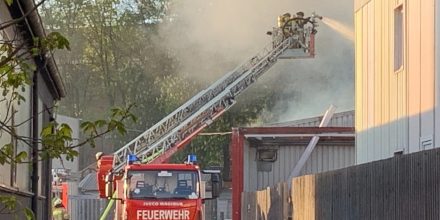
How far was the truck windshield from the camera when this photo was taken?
17.5m

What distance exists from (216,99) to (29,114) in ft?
50.3

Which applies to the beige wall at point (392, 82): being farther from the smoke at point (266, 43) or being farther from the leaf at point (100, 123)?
the smoke at point (266, 43)

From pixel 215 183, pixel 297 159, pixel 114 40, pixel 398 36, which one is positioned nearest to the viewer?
pixel 398 36

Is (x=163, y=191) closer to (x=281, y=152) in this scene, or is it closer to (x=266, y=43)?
(x=281, y=152)

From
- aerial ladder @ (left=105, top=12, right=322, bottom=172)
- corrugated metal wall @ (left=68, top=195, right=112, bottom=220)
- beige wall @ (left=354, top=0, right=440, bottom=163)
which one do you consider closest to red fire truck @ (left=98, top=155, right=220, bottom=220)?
beige wall @ (left=354, top=0, right=440, bottom=163)

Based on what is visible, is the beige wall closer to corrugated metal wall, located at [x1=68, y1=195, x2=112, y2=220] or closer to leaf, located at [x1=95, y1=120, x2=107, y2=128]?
leaf, located at [x1=95, y1=120, x2=107, y2=128]

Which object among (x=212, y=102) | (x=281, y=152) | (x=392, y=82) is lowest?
(x=281, y=152)

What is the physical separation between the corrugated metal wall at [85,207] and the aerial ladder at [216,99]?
7.39m

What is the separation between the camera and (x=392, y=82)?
1443 cm

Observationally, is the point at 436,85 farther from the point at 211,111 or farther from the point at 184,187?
the point at 211,111

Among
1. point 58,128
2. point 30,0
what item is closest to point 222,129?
point 30,0

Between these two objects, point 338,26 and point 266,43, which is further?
point 266,43

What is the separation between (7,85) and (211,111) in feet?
69.4

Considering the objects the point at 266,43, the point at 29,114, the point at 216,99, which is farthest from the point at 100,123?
the point at 266,43
